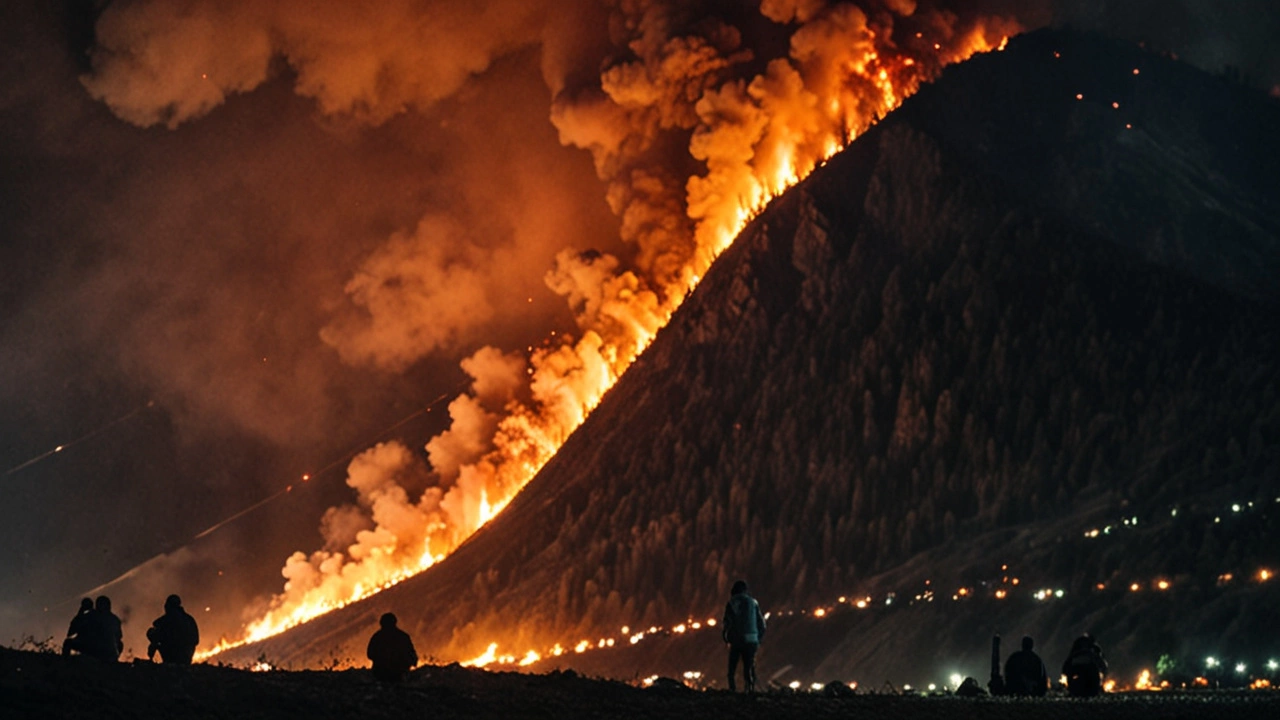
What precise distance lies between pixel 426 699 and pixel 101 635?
7.37m

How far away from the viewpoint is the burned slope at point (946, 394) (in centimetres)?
6309

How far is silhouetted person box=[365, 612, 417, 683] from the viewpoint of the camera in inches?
865

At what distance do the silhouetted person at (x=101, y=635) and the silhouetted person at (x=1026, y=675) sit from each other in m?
17.6

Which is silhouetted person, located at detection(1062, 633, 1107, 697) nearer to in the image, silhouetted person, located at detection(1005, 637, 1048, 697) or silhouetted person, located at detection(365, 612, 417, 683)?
silhouetted person, located at detection(1005, 637, 1048, 697)

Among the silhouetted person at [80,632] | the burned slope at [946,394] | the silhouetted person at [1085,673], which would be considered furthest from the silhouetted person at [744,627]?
the burned slope at [946,394]

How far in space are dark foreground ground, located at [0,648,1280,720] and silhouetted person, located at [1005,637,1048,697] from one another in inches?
130

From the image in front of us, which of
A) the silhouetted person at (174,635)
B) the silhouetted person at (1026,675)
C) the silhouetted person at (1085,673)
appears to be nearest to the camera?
the silhouetted person at (174,635)

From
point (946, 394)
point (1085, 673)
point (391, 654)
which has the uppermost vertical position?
point (946, 394)

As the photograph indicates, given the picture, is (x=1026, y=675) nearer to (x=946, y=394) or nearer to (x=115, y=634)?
(x=115, y=634)

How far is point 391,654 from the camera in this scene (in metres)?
22.2

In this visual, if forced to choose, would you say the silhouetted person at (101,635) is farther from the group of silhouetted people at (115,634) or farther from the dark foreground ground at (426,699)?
the dark foreground ground at (426,699)

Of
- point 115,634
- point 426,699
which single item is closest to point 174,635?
point 115,634

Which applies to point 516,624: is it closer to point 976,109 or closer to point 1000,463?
point 1000,463

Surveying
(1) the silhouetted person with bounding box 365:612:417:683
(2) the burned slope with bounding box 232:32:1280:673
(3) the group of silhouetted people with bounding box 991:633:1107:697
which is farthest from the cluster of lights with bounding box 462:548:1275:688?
(1) the silhouetted person with bounding box 365:612:417:683
